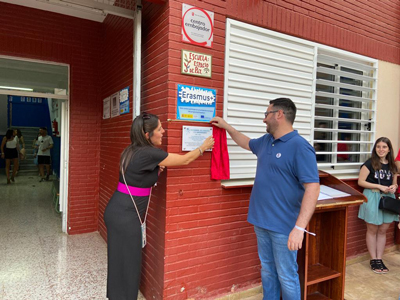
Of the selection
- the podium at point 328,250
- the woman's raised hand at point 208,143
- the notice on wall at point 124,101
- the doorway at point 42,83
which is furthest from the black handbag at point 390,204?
the doorway at point 42,83

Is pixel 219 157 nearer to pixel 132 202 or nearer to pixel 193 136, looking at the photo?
pixel 193 136

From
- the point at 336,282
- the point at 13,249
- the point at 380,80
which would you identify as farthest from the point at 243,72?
the point at 13,249

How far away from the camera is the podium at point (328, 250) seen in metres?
2.82

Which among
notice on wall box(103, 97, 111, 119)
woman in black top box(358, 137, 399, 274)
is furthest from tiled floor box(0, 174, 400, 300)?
notice on wall box(103, 97, 111, 119)

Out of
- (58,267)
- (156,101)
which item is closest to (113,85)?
(156,101)

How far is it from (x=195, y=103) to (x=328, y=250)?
220cm

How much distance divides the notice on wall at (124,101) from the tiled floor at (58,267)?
216 centimetres

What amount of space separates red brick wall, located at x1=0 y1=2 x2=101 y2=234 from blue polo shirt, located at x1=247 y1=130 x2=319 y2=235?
11.8 feet

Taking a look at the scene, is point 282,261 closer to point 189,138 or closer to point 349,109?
point 189,138

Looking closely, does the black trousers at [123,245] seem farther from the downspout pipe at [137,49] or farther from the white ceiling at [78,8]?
the white ceiling at [78,8]

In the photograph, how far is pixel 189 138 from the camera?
2.79 m

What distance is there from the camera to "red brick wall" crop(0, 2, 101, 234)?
14.7 ft

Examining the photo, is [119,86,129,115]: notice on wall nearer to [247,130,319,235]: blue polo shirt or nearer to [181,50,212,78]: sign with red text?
[181,50,212,78]: sign with red text

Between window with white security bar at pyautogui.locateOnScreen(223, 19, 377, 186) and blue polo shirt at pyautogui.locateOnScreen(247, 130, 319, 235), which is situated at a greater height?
window with white security bar at pyautogui.locateOnScreen(223, 19, 377, 186)
